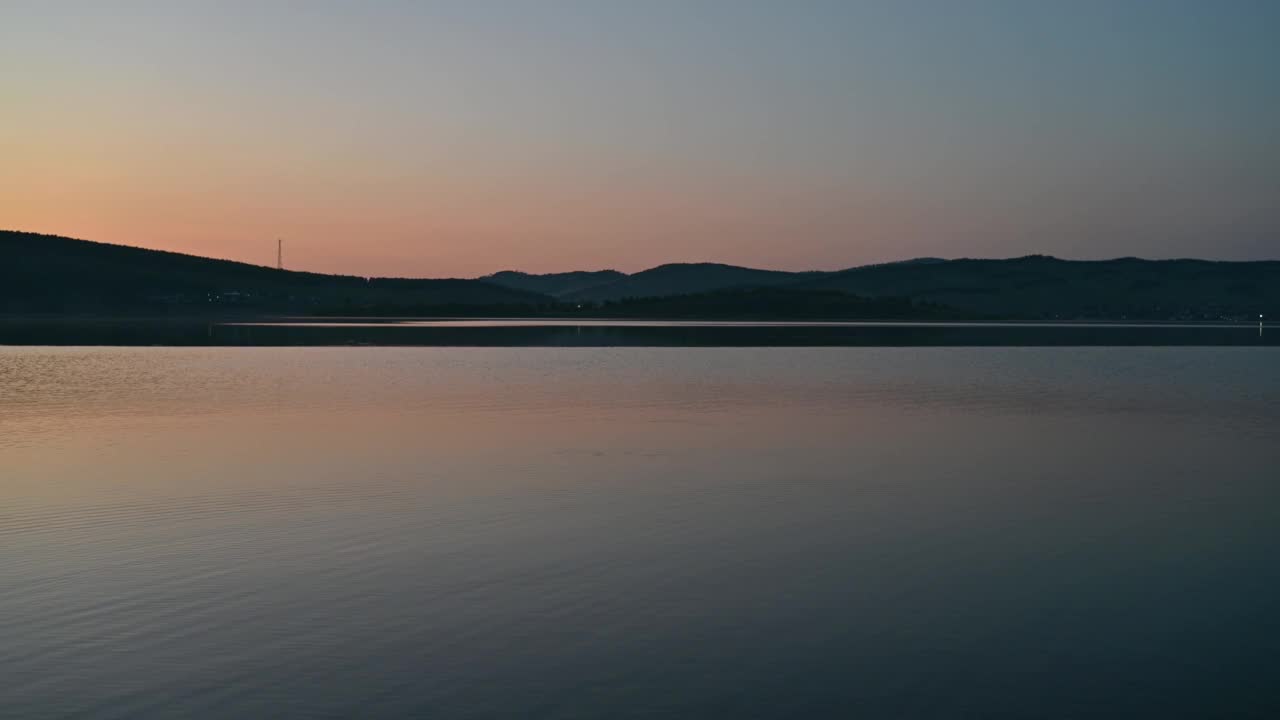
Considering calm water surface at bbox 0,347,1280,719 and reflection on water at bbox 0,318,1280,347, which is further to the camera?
reflection on water at bbox 0,318,1280,347

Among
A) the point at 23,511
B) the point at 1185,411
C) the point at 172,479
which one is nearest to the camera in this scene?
A: the point at 23,511

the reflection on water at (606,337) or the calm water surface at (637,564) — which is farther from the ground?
the calm water surface at (637,564)

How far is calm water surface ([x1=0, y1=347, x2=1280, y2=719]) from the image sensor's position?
9125mm

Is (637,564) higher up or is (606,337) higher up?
(637,564)

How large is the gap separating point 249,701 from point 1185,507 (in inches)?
540

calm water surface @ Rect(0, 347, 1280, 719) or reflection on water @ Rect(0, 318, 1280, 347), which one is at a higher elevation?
calm water surface @ Rect(0, 347, 1280, 719)

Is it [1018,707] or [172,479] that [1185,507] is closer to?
[1018,707]

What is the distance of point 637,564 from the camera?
43.5 feet

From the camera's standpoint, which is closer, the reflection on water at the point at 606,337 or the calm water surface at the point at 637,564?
the calm water surface at the point at 637,564

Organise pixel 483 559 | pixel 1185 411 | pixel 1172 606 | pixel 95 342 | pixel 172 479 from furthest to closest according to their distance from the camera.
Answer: pixel 95 342 < pixel 1185 411 < pixel 172 479 < pixel 483 559 < pixel 1172 606

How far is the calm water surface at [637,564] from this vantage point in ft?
29.9

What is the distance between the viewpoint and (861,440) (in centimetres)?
2494

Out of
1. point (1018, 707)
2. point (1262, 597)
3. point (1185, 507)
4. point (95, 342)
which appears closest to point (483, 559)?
point (1018, 707)

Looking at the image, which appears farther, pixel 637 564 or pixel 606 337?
pixel 606 337
